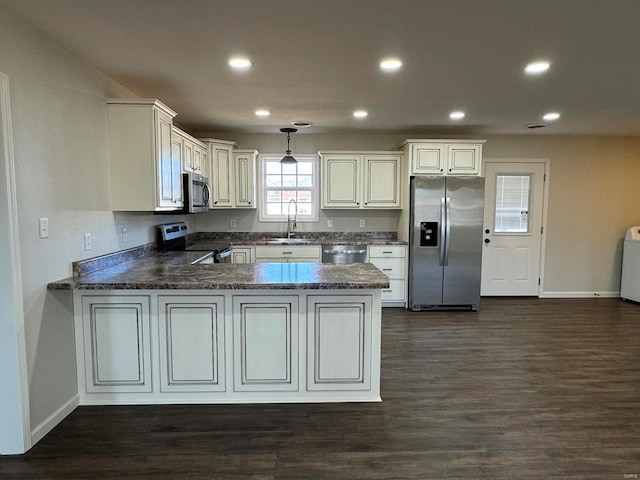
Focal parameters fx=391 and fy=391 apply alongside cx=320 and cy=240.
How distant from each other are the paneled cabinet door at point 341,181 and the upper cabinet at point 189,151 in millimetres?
1621

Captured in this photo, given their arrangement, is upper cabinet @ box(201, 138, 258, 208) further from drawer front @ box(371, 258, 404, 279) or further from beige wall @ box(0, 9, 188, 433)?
beige wall @ box(0, 9, 188, 433)

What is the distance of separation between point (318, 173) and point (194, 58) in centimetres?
313

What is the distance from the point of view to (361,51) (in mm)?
2600

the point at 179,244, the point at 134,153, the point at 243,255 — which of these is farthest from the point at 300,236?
the point at 134,153

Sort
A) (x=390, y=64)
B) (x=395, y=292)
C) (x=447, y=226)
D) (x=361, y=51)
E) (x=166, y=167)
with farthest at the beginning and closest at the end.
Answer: (x=395, y=292), (x=447, y=226), (x=166, y=167), (x=390, y=64), (x=361, y=51)

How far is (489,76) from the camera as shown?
122 inches

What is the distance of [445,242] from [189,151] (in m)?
3.30

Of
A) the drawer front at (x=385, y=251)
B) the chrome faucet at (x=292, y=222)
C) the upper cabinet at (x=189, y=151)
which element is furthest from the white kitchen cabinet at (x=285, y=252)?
the upper cabinet at (x=189, y=151)

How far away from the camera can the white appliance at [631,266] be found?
5.50m

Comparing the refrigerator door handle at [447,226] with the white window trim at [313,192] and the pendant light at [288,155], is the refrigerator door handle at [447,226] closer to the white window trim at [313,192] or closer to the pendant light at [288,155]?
the white window trim at [313,192]

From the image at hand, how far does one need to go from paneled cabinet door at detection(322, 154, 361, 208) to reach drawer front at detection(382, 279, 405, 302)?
118cm

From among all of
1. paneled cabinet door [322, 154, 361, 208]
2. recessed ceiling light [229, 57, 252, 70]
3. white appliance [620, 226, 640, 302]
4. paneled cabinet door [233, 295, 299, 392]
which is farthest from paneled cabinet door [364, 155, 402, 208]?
white appliance [620, 226, 640, 302]

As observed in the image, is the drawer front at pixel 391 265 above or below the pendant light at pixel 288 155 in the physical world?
below

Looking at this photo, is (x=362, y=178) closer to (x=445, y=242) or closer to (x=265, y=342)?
(x=445, y=242)
